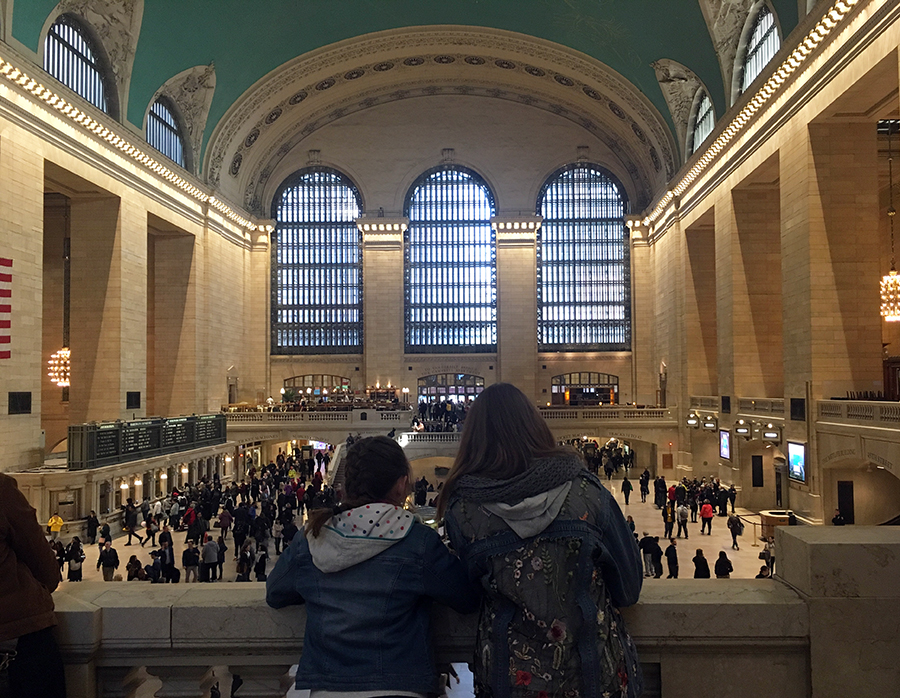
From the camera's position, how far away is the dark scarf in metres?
2.27

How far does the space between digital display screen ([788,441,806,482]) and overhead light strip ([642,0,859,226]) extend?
9.39 m

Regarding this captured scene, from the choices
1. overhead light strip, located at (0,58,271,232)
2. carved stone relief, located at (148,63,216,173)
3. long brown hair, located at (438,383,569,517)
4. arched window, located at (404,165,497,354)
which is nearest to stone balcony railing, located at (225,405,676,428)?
overhead light strip, located at (0,58,271,232)

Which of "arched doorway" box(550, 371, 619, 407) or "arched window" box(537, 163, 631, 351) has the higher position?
"arched window" box(537, 163, 631, 351)

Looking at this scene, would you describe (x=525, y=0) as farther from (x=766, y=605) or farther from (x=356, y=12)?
(x=766, y=605)

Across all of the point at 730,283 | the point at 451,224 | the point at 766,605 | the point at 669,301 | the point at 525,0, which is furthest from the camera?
the point at 451,224

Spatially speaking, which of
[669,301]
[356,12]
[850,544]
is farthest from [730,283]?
[850,544]

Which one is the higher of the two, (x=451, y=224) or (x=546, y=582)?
(x=451, y=224)

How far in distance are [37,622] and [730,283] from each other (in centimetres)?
2391

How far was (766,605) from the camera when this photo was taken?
2.64 m

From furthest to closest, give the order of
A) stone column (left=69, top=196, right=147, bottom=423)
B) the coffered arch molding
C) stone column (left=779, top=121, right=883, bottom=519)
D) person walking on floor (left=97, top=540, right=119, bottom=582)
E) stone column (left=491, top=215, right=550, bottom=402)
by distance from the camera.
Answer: stone column (left=491, top=215, right=550, bottom=402)
the coffered arch molding
stone column (left=69, top=196, right=147, bottom=423)
stone column (left=779, top=121, right=883, bottom=519)
person walking on floor (left=97, top=540, right=119, bottom=582)

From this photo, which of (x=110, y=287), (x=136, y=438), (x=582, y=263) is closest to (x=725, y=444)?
(x=582, y=263)

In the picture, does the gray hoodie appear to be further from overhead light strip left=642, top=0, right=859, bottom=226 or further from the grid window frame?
the grid window frame

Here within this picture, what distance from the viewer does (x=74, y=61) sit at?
21.6 metres

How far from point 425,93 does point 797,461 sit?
27.2 metres
